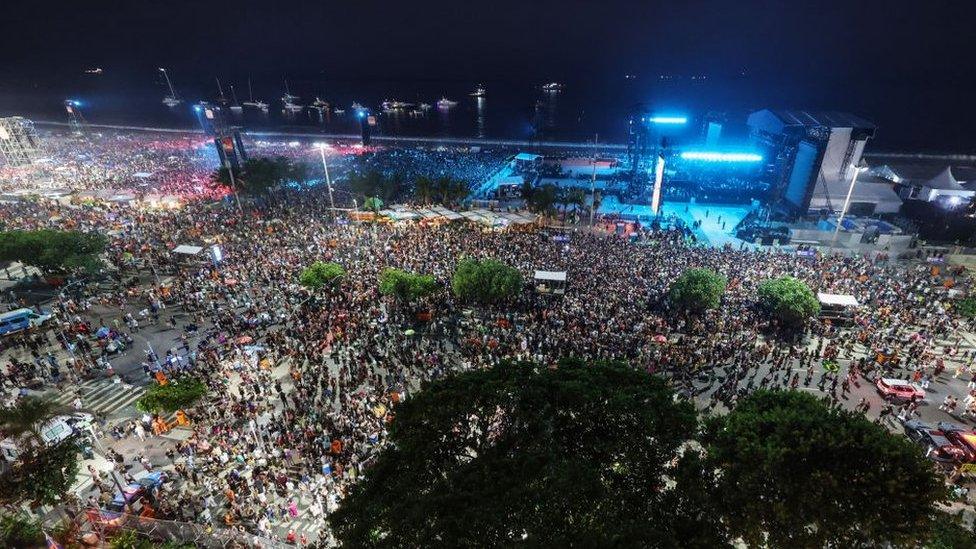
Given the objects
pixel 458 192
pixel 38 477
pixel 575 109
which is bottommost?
pixel 38 477

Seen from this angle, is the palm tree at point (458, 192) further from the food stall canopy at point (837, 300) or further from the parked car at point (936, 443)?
the parked car at point (936, 443)

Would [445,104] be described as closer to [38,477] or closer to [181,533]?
[38,477]

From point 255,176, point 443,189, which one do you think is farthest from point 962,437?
point 255,176

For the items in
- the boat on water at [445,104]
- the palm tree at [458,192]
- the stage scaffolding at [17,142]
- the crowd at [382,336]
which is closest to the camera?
the crowd at [382,336]

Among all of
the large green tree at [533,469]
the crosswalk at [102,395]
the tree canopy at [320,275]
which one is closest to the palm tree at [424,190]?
the tree canopy at [320,275]

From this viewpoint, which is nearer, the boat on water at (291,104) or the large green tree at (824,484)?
the large green tree at (824,484)

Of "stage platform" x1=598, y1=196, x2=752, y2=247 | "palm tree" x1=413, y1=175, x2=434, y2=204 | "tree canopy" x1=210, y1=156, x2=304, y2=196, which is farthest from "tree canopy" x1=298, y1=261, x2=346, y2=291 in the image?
"stage platform" x1=598, y1=196, x2=752, y2=247

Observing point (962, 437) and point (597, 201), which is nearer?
point (962, 437)
